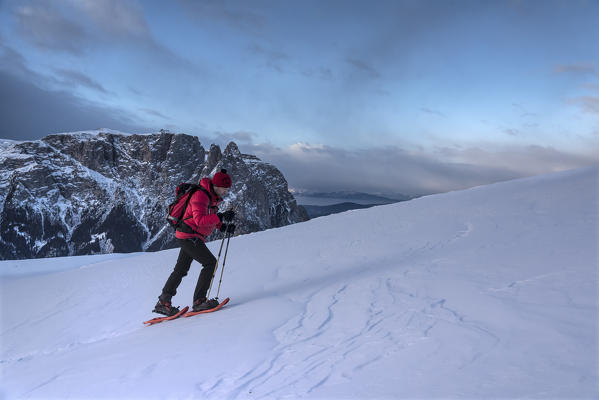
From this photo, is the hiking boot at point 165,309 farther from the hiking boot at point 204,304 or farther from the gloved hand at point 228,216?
the gloved hand at point 228,216

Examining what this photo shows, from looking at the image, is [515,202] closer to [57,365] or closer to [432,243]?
[432,243]

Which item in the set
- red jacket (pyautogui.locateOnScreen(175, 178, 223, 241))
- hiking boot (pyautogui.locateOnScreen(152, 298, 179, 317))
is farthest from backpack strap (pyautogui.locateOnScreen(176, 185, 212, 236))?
hiking boot (pyautogui.locateOnScreen(152, 298, 179, 317))

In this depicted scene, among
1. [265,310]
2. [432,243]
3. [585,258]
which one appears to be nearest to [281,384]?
[265,310]

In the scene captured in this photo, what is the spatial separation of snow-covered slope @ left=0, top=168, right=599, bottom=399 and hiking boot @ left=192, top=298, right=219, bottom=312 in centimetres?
35

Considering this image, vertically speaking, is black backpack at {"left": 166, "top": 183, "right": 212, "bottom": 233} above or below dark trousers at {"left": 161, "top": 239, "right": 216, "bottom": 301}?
above

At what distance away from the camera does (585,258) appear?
485cm

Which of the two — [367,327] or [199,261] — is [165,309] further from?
[367,327]

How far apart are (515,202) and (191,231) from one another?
914cm

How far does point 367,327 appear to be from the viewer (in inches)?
145

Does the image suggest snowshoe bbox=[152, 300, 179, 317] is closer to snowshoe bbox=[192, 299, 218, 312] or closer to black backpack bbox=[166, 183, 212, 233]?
snowshoe bbox=[192, 299, 218, 312]

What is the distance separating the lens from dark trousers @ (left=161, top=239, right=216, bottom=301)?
18.2 ft

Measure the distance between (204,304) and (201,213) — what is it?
154 cm

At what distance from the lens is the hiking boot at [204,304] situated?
18.3 feet

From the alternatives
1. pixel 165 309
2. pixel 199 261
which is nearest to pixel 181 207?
pixel 199 261
